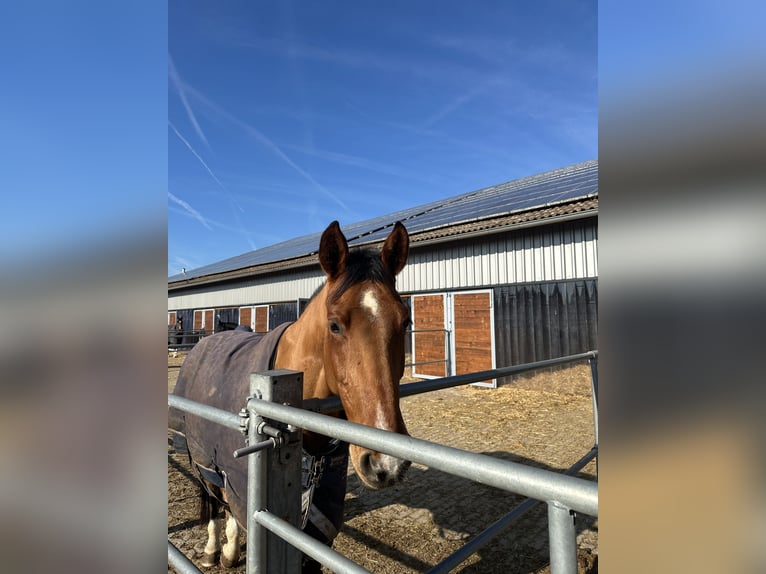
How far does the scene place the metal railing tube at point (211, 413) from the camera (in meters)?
1.05

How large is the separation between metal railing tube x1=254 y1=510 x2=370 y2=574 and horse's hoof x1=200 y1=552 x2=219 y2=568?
6.74ft

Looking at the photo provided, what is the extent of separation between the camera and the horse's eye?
156 cm

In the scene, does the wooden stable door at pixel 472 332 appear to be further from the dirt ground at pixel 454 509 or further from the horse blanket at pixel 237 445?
the horse blanket at pixel 237 445

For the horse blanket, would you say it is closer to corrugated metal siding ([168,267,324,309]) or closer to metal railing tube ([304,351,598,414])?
metal railing tube ([304,351,598,414])

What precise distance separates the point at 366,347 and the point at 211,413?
55 cm

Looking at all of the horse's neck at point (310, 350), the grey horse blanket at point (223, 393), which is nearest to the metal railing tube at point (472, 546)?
the horse's neck at point (310, 350)

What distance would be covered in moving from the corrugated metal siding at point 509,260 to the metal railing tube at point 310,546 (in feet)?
→ 20.1

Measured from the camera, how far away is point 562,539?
1.74ft

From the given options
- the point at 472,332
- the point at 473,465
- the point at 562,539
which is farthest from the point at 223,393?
the point at 472,332

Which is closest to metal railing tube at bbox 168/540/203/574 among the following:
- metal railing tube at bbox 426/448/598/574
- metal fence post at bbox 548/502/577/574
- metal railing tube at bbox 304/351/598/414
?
metal railing tube at bbox 304/351/598/414

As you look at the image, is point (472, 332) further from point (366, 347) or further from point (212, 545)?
point (366, 347)

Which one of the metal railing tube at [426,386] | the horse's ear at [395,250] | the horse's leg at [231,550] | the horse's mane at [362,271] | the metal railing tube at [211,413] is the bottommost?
the horse's leg at [231,550]
